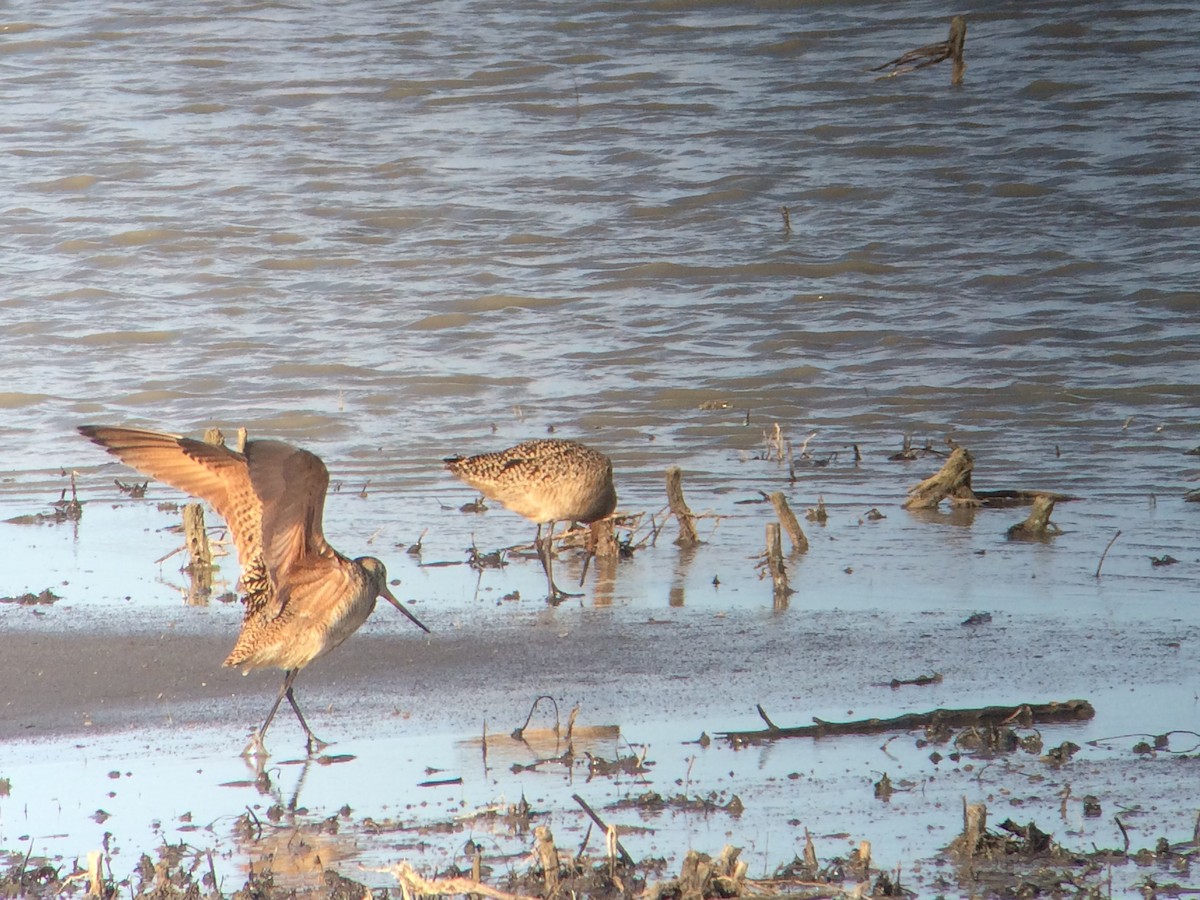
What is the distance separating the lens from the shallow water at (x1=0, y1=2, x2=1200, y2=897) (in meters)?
6.92

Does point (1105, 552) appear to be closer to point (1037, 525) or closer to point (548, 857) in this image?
point (1037, 525)

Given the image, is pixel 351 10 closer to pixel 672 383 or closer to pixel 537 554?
pixel 672 383

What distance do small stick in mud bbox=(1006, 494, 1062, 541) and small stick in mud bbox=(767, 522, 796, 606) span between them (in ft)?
4.73

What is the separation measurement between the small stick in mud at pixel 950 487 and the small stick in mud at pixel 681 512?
121 centimetres

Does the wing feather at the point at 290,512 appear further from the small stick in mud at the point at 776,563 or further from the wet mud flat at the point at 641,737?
the small stick in mud at the point at 776,563

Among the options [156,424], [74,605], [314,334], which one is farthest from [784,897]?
[314,334]

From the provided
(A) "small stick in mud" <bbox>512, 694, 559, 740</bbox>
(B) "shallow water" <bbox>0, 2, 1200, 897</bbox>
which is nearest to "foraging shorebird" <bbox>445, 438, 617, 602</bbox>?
(B) "shallow water" <bbox>0, 2, 1200, 897</bbox>

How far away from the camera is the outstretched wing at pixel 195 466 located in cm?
561

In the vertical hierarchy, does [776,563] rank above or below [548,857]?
above

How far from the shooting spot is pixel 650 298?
46.5ft

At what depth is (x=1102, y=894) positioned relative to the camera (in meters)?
3.87

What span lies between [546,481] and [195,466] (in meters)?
2.41

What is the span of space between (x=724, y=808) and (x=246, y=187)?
13563mm

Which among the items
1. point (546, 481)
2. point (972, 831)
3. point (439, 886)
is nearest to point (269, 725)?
point (439, 886)
